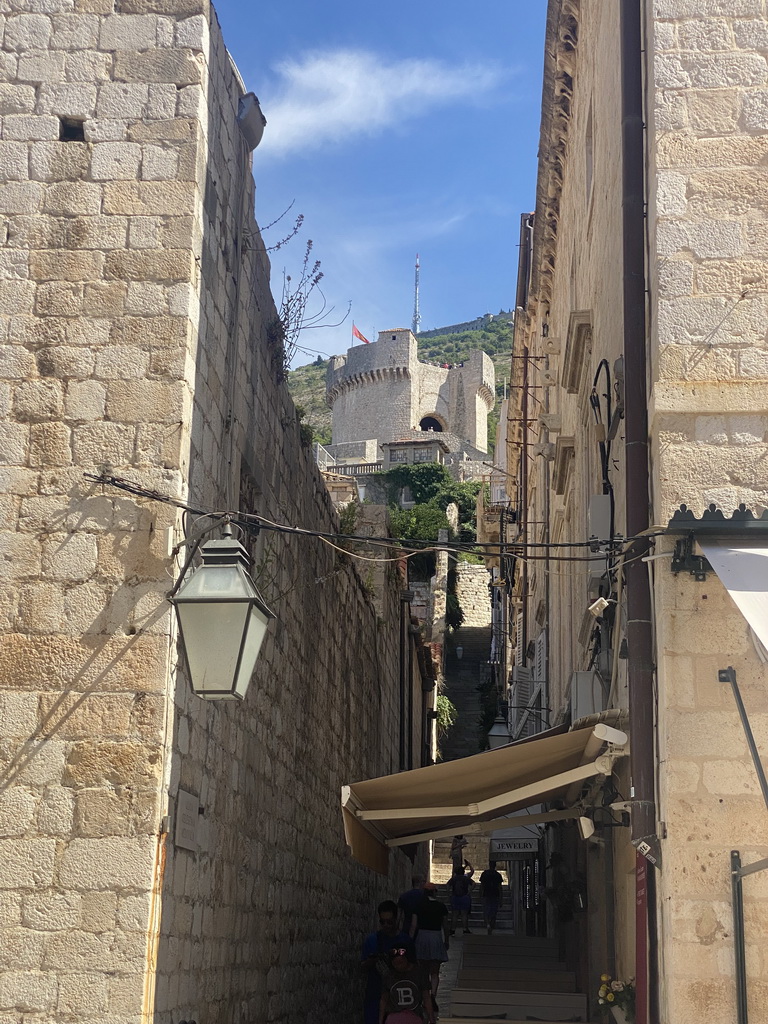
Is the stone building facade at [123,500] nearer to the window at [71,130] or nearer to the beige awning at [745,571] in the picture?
the window at [71,130]

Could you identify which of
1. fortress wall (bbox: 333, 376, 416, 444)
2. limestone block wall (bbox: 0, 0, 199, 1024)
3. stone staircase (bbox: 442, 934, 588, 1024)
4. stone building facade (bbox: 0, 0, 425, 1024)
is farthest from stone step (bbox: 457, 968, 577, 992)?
fortress wall (bbox: 333, 376, 416, 444)

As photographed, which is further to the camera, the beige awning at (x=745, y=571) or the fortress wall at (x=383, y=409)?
the fortress wall at (x=383, y=409)

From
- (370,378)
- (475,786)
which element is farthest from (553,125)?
(370,378)

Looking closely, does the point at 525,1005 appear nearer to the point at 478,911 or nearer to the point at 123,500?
the point at 123,500

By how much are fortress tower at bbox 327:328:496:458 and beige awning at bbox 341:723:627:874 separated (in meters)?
70.0

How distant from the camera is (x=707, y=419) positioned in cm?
558

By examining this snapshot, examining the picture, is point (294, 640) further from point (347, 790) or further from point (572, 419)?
point (572, 419)

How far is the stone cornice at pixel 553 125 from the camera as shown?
1162 cm

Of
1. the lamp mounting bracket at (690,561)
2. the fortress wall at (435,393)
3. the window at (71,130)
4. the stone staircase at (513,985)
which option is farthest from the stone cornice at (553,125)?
the fortress wall at (435,393)

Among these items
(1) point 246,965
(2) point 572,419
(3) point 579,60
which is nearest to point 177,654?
(1) point 246,965

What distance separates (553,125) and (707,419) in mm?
8257

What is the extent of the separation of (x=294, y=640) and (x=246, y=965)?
8.26ft

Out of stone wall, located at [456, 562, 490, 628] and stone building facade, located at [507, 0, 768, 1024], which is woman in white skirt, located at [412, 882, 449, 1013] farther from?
stone wall, located at [456, 562, 490, 628]

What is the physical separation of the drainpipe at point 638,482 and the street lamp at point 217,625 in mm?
1850
